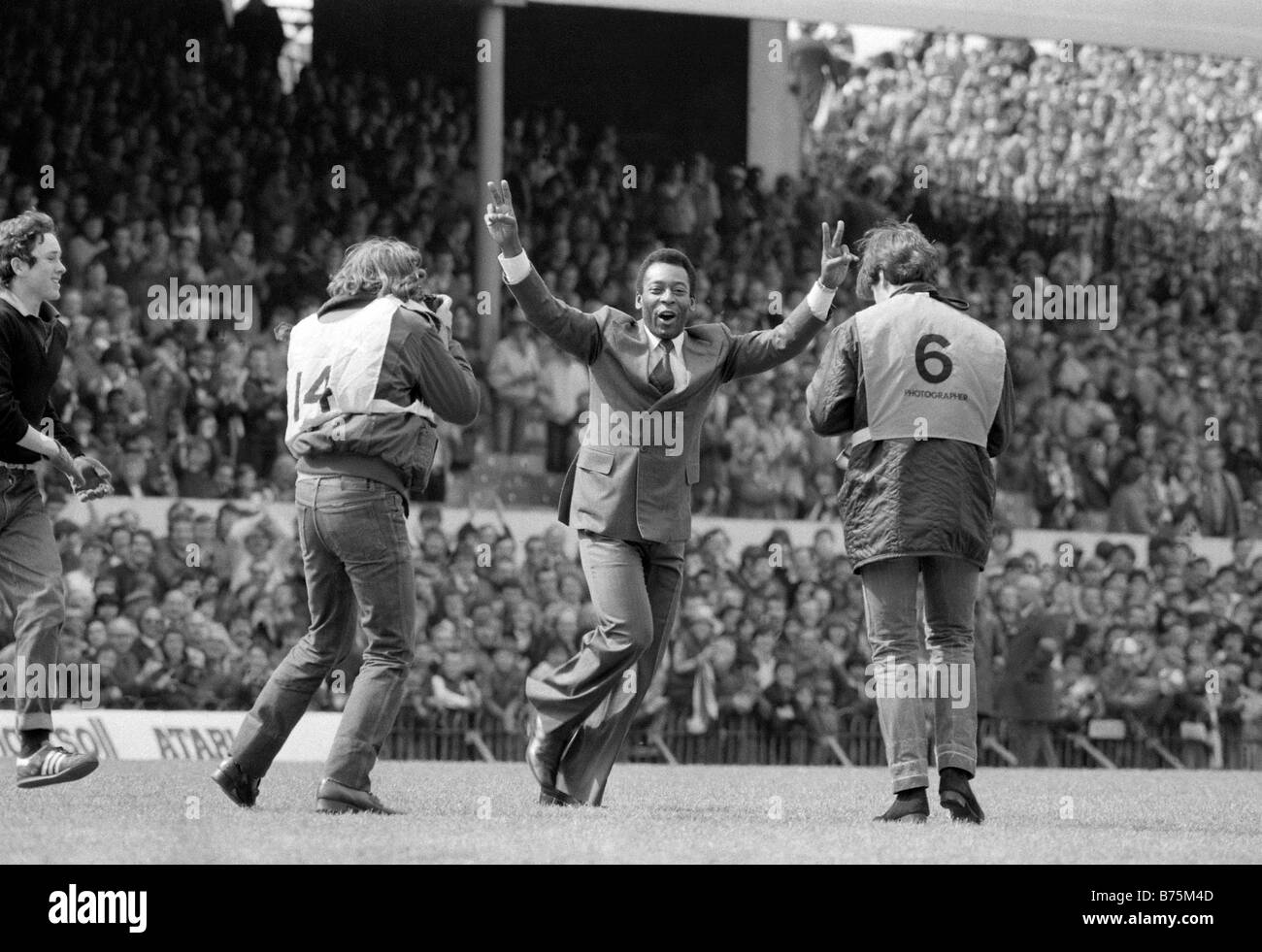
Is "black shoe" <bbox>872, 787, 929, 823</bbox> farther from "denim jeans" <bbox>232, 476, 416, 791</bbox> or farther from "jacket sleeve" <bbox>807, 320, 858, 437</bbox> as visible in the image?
"denim jeans" <bbox>232, 476, 416, 791</bbox>

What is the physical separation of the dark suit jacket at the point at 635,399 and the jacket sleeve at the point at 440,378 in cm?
67

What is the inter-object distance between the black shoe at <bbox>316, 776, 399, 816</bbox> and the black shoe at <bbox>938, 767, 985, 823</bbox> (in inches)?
80.0

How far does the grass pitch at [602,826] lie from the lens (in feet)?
20.0

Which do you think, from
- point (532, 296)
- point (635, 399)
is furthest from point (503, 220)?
point (635, 399)

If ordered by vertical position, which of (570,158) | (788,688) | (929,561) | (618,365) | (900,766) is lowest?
(788,688)

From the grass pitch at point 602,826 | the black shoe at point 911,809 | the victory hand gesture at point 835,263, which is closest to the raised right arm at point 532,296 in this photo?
the victory hand gesture at point 835,263

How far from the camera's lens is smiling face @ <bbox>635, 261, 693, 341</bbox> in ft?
28.0

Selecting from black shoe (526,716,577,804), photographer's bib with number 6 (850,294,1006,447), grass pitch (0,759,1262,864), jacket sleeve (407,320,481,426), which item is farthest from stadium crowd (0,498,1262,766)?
photographer's bib with number 6 (850,294,1006,447)

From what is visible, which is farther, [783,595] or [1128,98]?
[1128,98]

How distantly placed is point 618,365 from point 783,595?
30.0 feet

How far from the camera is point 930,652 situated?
779 cm

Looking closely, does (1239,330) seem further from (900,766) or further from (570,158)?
(900,766)
